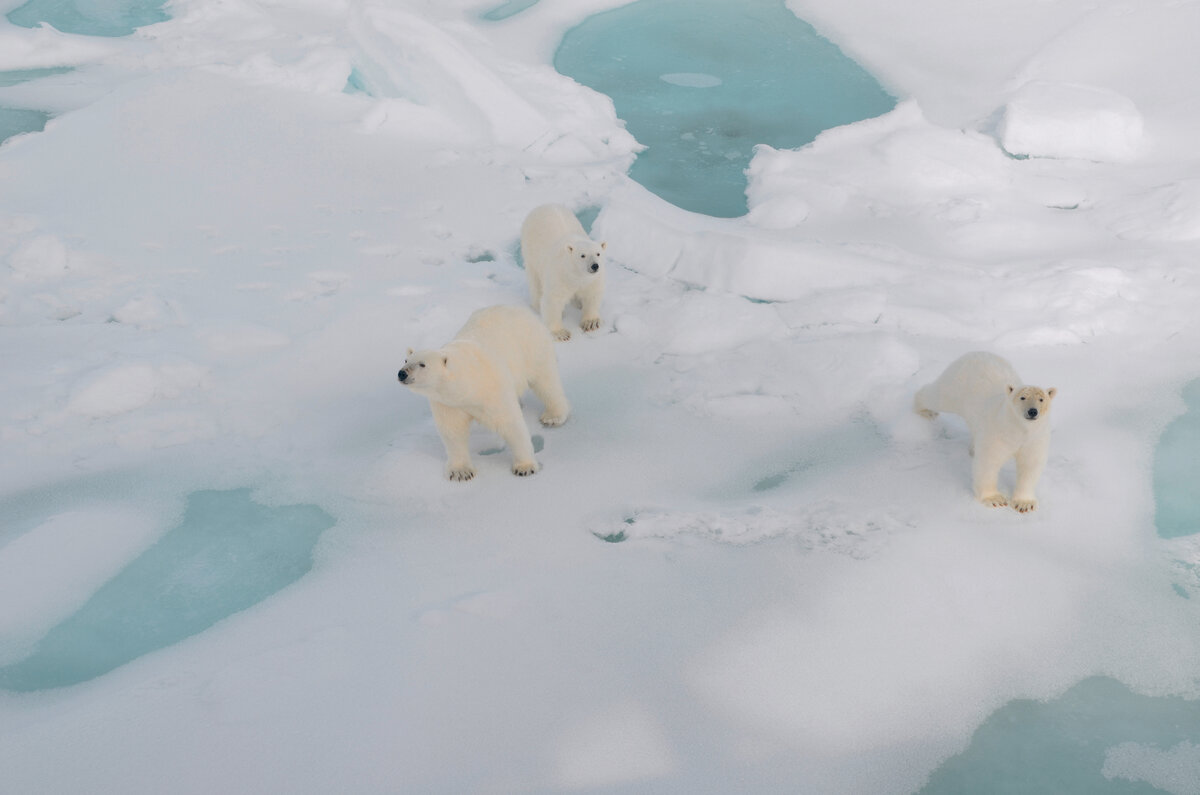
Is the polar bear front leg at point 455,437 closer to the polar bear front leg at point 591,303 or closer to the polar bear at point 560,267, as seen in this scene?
the polar bear at point 560,267

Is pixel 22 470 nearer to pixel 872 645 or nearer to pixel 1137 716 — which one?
pixel 872 645

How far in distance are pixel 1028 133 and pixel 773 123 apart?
211 cm

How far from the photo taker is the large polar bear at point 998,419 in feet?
9.39

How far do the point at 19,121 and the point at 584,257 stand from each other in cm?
621

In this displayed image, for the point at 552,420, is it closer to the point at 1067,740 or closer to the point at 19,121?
the point at 1067,740

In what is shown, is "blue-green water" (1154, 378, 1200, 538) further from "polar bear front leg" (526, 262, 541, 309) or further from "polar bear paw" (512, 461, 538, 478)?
"polar bear front leg" (526, 262, 541, 309)

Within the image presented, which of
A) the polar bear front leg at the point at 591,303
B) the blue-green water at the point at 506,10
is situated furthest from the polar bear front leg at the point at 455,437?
the blue-green water at the point at 506,10

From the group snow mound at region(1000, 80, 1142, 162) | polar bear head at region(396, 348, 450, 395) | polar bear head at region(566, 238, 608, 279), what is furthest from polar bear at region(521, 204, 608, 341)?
snow mound at region(1000, 80, 1142, 162)

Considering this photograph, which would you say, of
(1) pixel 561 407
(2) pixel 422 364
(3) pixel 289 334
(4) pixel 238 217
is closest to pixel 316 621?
(2) pixel 422 364

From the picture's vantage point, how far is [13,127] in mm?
7082

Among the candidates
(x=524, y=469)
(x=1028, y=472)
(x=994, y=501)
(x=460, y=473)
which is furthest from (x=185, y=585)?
(x=1028, y=472)

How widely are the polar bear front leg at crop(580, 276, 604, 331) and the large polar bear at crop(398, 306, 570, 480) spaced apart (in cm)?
90

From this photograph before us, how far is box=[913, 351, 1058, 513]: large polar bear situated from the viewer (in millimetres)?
2861

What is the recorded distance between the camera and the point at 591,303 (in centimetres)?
446
